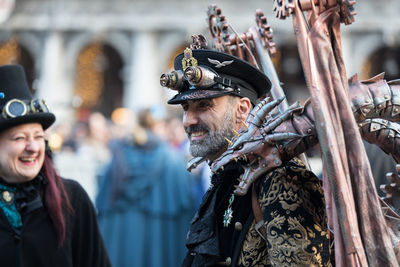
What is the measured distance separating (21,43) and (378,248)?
23.5 m

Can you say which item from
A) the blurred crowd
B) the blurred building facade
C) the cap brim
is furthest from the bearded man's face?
the blurred building facade

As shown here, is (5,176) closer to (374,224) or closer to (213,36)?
(213,36)

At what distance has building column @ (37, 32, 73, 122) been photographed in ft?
72.1

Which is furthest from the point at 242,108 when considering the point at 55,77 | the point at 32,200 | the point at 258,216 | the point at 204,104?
the point at 55,77

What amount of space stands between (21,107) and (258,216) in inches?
65.5

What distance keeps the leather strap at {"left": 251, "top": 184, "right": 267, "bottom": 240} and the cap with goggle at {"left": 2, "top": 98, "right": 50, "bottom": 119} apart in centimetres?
158

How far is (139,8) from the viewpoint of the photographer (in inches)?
878

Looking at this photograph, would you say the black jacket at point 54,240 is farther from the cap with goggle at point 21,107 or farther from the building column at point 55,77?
the building column at point 55,77

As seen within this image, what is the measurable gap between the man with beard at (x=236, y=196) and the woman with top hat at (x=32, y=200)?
1.08 metres

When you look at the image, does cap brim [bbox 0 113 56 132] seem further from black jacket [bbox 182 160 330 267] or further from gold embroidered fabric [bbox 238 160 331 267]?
gold embroidered fabric [bbox 238 160 331 267]

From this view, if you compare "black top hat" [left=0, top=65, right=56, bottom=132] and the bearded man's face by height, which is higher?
"black top hat" [left=0, top=65, right=56, bottom=132]

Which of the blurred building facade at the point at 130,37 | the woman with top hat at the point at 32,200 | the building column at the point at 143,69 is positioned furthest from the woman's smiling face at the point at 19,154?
the building column at the point at 143,69

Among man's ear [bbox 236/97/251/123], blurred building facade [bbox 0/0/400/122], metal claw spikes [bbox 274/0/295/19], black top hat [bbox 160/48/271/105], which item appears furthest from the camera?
blurred building facade [bbox 0/0/400/122]

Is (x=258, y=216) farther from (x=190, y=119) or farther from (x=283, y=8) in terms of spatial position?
(x=283, y=8)
